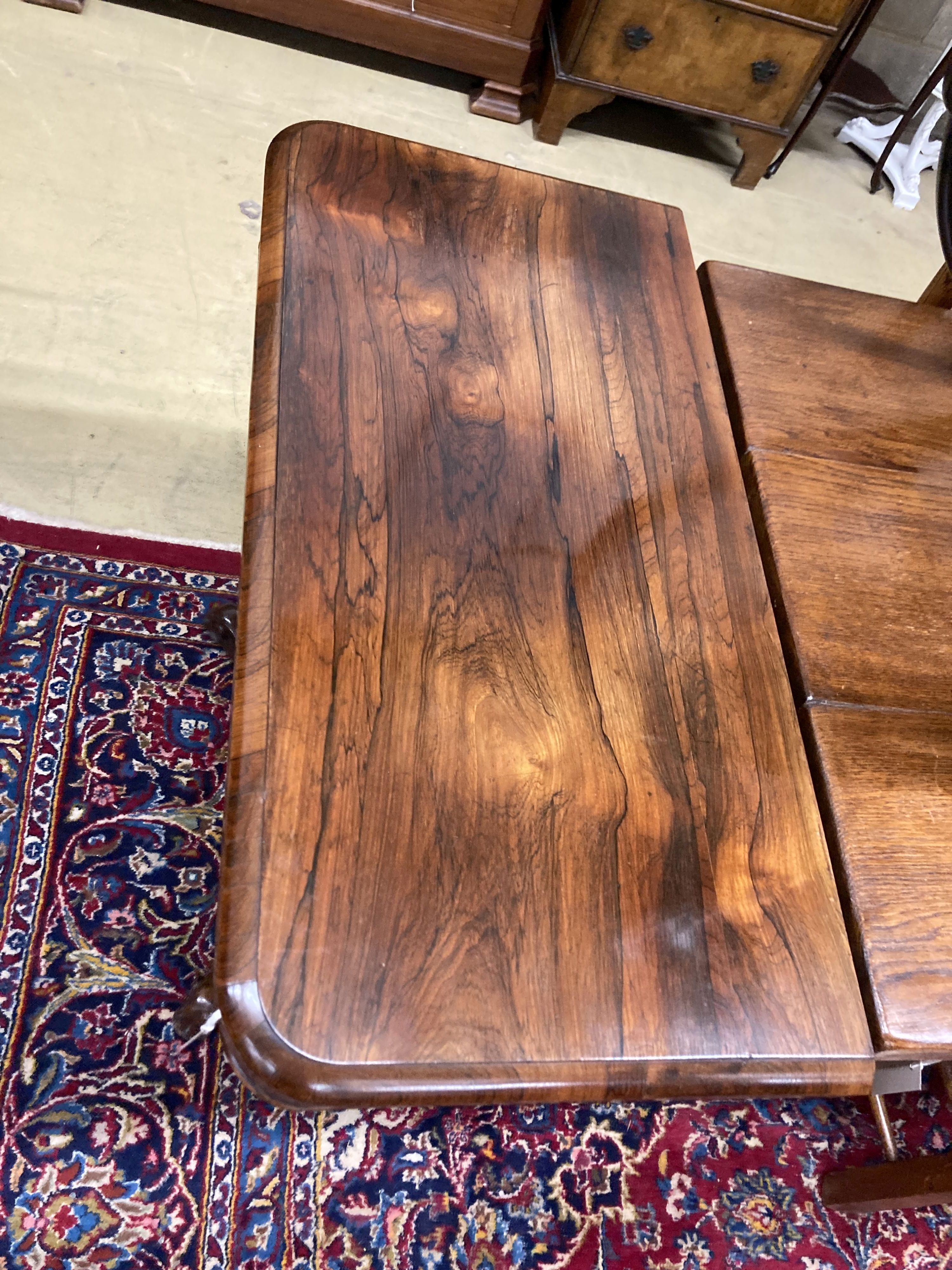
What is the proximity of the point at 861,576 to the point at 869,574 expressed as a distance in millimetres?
11

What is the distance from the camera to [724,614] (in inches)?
31.3

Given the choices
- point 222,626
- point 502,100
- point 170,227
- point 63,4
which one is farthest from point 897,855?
point 63,4

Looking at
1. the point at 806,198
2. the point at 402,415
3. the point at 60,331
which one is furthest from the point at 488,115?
the point at 402,415

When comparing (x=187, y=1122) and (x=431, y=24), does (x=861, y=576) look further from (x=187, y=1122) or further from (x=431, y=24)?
(x=431, y=24)

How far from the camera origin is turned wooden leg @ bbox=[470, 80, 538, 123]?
7.18 feet

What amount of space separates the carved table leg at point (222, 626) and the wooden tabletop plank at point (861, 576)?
0.79 meters

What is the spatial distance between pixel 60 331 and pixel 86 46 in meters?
0.91

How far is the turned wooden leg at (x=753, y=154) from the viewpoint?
2264mm

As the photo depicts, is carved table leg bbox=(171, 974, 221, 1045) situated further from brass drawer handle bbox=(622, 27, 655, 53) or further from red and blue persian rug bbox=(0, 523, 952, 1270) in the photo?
brass drawer handle bbox=(622, 27, 655, 53)

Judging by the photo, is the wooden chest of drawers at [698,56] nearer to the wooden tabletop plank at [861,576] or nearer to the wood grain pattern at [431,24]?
the wood grain pattern at [431,24]

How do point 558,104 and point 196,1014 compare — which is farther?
point 558,104

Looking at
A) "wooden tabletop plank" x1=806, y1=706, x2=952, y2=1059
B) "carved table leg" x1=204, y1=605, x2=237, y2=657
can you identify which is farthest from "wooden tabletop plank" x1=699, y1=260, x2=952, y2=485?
"carved table leg" x1=204, y1=605, x2=237, y2=657

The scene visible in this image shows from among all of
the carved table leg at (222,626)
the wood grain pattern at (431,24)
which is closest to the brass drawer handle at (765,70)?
the wood grain pattern at (431,24)

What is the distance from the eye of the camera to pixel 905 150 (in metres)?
2.61
